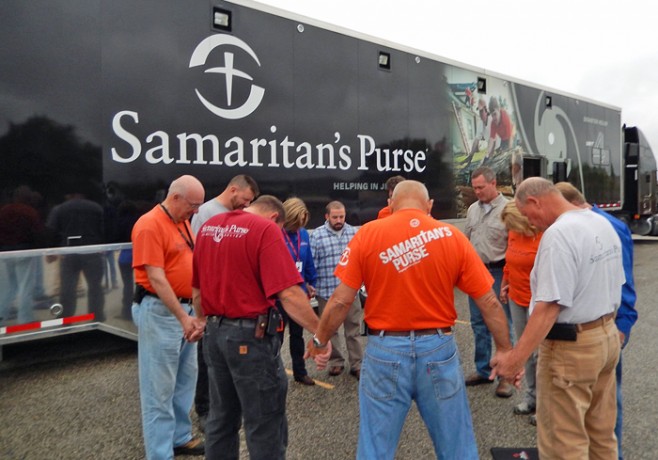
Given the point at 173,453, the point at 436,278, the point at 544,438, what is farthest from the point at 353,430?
the point at 436,278

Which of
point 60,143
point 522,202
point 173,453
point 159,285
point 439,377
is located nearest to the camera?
point 439,377

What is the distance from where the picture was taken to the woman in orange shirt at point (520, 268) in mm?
3547

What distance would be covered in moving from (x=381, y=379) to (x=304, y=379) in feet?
7.20

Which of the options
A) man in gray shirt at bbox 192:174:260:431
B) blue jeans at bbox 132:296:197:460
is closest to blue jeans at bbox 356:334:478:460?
blue jeans at bbox 132:296:197:460

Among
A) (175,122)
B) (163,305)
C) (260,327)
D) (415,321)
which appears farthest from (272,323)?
(175,122)

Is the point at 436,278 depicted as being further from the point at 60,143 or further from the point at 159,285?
the point at 60,143

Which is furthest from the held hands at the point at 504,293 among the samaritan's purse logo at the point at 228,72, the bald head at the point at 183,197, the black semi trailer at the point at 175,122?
the samaritan's purse logo at the point at 228,72

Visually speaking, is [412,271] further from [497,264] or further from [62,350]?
[62,350]

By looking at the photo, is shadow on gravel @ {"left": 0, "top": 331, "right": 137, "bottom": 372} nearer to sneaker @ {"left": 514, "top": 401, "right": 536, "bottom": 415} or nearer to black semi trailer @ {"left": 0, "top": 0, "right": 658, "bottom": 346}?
black semi trailer @ {"left": 0, "top": 0, "right": 658, "bottom": 346}

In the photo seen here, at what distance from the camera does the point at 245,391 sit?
2.50 meters

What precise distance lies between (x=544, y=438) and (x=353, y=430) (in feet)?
4.63

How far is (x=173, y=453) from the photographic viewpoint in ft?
10.5

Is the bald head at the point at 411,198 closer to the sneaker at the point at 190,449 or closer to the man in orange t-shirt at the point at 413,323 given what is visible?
the man in orange t-shirt at the point at 413,323

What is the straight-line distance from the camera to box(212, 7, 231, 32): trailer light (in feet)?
16.9
